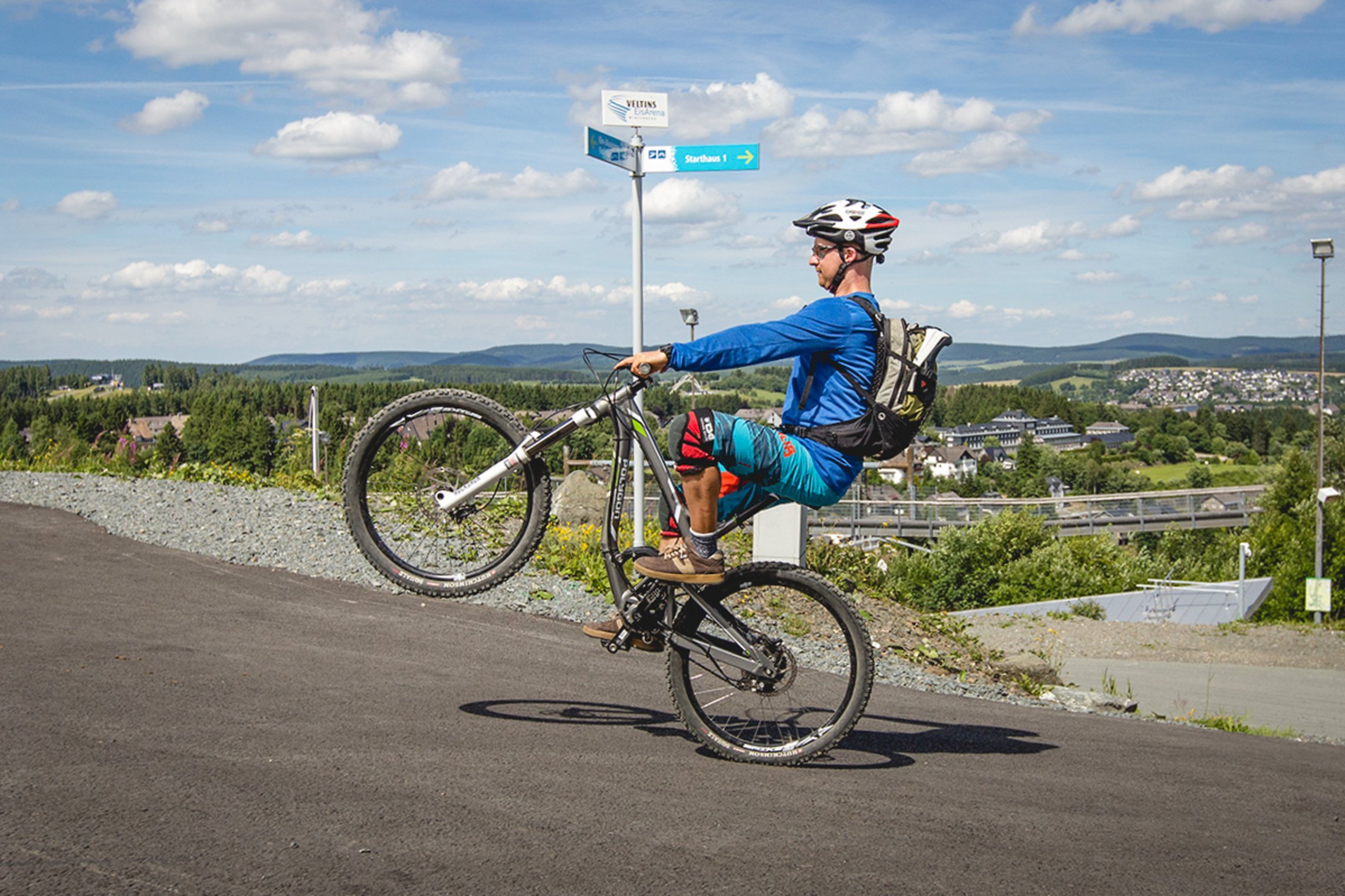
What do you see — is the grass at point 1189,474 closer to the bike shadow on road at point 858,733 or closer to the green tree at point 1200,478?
the green tree at point 1200,478

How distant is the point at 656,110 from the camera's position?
973cm

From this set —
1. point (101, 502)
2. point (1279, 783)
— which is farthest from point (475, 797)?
point (101, 502)

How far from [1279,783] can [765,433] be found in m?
3.16

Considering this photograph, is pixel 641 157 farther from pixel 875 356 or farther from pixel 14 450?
pixel 14 450

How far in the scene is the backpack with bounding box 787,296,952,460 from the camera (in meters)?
4.80

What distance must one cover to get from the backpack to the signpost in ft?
15.4

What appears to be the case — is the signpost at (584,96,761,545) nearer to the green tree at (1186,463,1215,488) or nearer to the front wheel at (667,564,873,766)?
the front wheel at (667,564,873,766)

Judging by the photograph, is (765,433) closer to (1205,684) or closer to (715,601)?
(715,601)

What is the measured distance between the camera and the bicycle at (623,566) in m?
5.02

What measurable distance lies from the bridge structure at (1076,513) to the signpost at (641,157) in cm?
4390

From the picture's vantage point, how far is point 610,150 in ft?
31.3

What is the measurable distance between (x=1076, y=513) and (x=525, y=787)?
206 feet

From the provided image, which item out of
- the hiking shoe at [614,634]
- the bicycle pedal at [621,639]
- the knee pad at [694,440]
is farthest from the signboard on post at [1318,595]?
the knee pad at [694,440]

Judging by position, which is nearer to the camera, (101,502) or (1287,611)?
(101,502)
